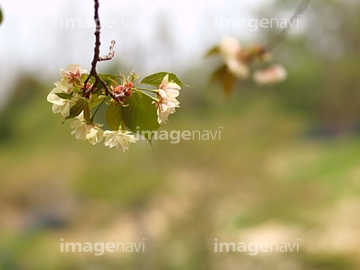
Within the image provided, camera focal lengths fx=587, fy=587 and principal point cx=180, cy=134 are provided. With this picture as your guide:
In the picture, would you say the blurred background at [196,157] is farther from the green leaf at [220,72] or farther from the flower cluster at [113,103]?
the flower cluster at [113,103]

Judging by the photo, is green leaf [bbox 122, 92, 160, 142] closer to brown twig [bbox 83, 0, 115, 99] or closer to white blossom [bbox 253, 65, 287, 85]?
brown twig [bbox 83, 0, 115, 99]

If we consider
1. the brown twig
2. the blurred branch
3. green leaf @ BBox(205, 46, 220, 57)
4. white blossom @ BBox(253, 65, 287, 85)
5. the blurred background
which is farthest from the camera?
the blurred background

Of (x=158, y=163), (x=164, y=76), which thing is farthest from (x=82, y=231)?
(x=164, y=76)

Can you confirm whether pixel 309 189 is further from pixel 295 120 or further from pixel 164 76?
pixel 164 76

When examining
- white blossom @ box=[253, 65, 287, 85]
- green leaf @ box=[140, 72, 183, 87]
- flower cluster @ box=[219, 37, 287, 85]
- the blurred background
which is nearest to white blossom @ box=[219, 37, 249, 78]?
flower cluster @ box=[219, 37, 287, 85]

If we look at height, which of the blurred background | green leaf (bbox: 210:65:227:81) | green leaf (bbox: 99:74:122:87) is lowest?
green leaf (bbox: 99:74:122:87)

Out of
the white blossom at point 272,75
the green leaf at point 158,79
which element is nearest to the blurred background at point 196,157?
the white blossom at point 272,75

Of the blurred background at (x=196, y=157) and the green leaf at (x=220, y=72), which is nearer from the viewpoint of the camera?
the green leaf at (x=220, y=72)
